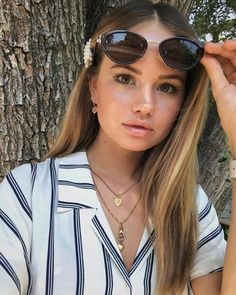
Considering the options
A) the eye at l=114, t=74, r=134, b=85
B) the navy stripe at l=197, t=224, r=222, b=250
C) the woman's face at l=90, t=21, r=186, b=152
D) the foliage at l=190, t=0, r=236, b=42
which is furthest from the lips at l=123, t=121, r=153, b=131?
the foliage at l=190, t=0, r=236, b=42

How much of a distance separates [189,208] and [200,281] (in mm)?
276

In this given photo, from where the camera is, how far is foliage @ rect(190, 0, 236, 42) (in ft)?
11.8

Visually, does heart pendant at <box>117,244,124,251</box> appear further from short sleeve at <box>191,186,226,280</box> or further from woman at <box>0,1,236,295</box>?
short sleeve at <box>191,186,226,280</box>

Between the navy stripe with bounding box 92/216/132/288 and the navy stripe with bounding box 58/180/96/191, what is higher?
the navy stripe with bounding box 58/180/96/191

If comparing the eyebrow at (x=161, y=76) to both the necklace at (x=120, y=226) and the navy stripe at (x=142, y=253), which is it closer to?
the necklace at (x=120, y=226)

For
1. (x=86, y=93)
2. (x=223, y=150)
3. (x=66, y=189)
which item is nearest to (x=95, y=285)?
(x=66, y=189)

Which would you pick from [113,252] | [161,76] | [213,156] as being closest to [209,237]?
[113,252]

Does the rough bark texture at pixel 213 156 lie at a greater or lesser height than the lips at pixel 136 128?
greater

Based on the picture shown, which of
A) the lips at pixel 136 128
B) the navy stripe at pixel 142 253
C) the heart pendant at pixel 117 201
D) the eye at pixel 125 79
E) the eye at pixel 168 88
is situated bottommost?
the navy stripe at pixel 142 253

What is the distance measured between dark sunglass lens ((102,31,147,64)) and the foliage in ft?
5.81

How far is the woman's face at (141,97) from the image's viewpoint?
1.92 meters

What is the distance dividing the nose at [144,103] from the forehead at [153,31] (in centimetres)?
20

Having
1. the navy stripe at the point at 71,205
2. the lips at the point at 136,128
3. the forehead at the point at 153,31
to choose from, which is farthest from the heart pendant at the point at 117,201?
the forehead at the point at 153,31

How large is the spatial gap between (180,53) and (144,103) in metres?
0.22
